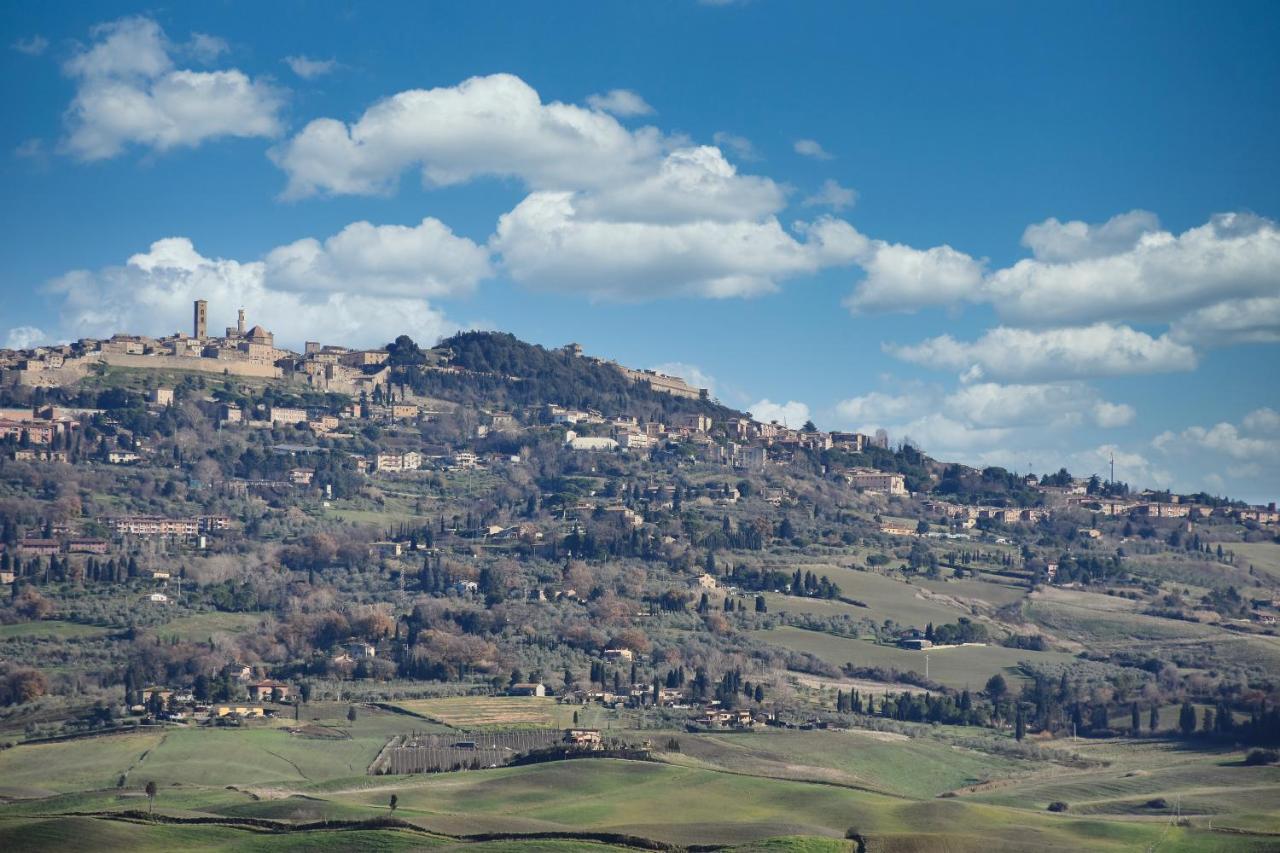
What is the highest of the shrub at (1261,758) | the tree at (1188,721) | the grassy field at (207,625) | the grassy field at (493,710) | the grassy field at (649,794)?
the grassy field at (207,625)

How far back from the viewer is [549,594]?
125750mm

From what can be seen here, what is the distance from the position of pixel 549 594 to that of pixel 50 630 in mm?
36317

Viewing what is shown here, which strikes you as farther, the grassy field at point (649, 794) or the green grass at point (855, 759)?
the green grass at point (855, 759)

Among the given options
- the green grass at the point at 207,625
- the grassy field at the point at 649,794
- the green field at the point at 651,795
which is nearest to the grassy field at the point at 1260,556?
the green field at the point at 651,795

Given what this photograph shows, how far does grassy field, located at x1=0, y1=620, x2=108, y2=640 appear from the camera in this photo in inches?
4035

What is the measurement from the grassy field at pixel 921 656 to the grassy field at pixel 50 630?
43773 millimetres

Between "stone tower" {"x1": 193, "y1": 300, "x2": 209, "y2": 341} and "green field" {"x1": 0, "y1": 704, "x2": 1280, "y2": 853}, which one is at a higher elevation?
"stone tower" {"x1": 193, "y1": 300, "x2": 209, "y2": 341}

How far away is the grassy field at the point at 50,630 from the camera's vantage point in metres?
102

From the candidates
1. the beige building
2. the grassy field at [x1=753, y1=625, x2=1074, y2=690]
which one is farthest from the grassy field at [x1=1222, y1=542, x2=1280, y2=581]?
the grassy field at [x1=753, y1=625, x2=1074, y2=690]

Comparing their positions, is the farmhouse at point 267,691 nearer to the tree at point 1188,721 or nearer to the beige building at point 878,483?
the tree at point 1188,721

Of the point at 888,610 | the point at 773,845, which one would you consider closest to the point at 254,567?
the point at 888,610

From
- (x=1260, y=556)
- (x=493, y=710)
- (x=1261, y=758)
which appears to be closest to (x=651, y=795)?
(x=493, y=710)

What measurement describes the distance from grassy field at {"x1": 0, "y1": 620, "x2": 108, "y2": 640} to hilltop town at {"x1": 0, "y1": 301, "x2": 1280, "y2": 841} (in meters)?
0.31

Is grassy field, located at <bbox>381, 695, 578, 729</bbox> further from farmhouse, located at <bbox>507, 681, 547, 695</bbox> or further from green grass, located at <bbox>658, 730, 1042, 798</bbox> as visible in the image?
green grass, located at <bbox>658, 730, 1042, 798</bbox>
